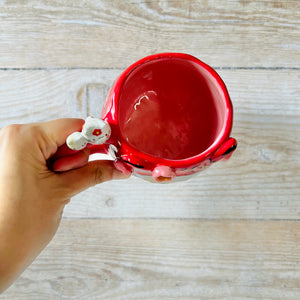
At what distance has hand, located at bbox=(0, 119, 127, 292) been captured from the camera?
398mm

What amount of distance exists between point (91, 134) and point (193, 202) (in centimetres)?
27

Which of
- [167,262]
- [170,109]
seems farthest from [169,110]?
[167,262]

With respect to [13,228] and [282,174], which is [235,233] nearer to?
[282,174]

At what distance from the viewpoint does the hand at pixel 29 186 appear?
40cm

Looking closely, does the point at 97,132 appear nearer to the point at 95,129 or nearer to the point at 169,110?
the point at 95,129

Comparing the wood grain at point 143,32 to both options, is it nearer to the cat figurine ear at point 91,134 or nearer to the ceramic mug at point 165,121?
the ceramic mug at point 165,121

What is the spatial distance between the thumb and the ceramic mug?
46 mm

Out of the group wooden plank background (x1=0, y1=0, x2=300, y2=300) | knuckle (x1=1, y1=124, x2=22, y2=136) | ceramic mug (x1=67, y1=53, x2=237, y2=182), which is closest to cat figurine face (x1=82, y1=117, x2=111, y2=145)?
ceramic mug (x1=67, y1=53, x2=237, y2=182)

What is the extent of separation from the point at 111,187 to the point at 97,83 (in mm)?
166

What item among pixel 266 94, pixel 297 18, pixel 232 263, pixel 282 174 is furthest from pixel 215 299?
pixel 297 18

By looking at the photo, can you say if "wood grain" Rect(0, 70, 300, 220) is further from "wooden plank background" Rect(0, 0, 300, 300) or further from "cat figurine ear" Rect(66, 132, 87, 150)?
"cat figurine ear" Rect(66, 132, 87, 150)

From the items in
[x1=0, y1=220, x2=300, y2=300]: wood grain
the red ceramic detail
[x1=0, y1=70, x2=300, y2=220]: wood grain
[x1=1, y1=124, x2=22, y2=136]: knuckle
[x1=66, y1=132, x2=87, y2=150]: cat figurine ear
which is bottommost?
[x1=0, y1=220, x2=300, y2=300]: wood grain

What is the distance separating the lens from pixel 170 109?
49cm

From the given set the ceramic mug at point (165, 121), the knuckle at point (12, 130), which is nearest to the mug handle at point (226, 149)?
the ceramic mug at point (165, 121)
